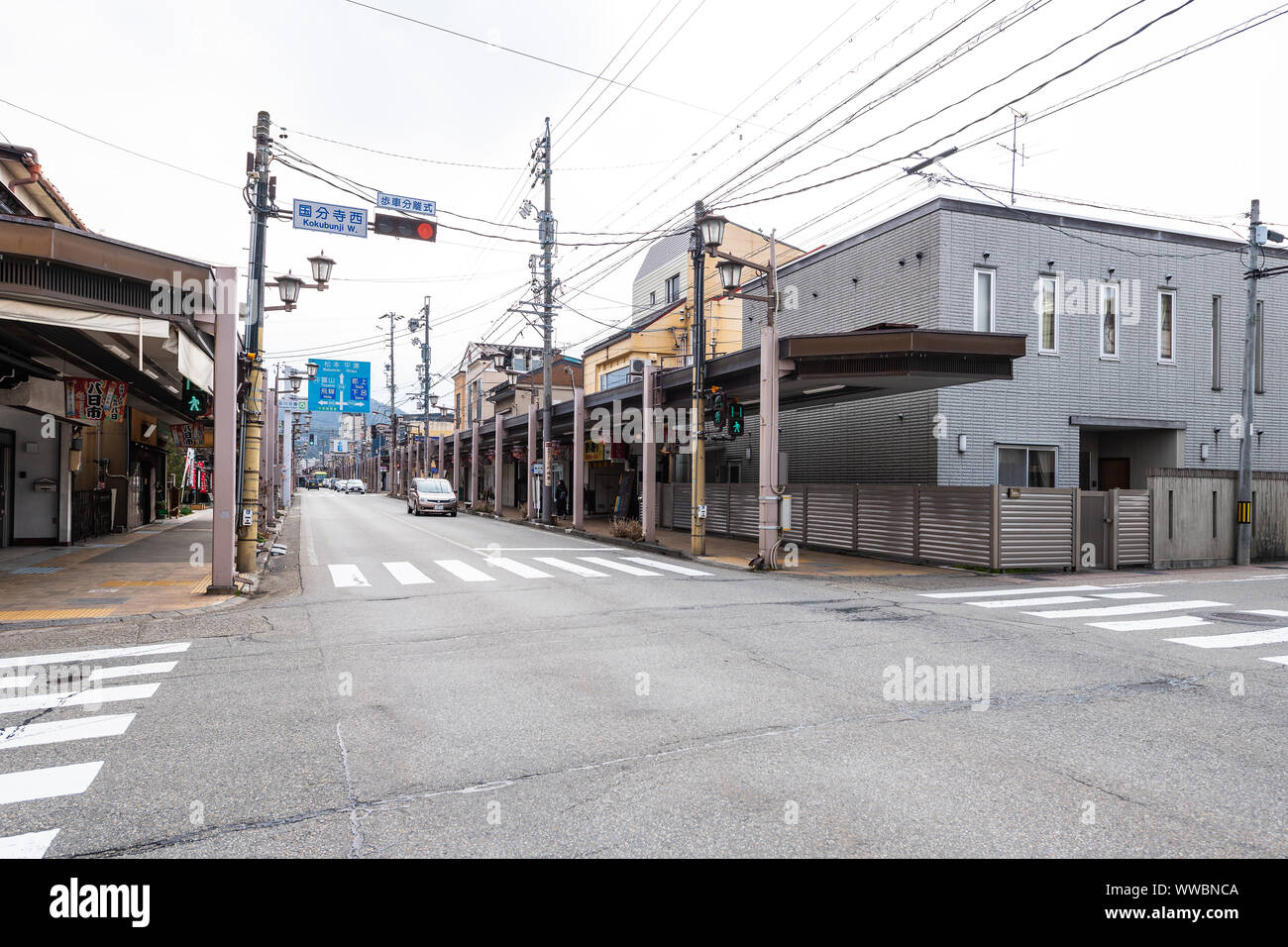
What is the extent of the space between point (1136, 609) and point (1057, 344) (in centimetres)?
1116

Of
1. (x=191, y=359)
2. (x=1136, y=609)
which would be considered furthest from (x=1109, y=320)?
(x=191, y=359)

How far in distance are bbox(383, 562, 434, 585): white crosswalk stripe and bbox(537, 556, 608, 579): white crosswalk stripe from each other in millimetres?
2826

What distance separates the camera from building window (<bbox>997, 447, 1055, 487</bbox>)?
66.3 ft

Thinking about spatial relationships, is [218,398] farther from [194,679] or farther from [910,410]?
[910,410]

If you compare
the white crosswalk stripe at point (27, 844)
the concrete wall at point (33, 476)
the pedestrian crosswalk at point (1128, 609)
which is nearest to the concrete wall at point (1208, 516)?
the pedestrian crosswalk at point (1128, 609)

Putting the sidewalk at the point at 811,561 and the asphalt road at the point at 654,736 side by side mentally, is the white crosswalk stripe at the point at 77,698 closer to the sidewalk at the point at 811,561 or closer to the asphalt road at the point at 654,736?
the asphalt road at the point at 654,736

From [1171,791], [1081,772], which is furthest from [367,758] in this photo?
[1171,791]

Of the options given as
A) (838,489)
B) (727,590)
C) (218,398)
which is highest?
(218,398)

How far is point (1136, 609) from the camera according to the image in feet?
37.6

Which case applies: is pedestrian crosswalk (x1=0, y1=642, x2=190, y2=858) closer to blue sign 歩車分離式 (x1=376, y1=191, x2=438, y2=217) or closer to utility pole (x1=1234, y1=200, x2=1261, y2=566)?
blue sign 歩車分離式 (x1=376, y1=191, x2=438, y2=217)

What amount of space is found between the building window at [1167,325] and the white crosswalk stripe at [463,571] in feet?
63.8

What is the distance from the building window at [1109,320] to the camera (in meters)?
21.1
